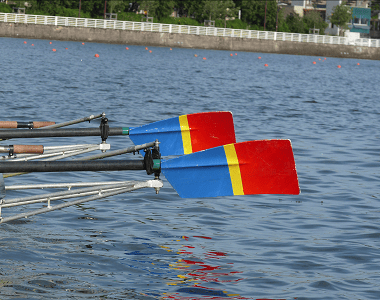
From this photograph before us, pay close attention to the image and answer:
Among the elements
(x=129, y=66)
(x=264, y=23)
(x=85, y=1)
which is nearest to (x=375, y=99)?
(x=129, y=66)

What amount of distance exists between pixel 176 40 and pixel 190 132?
1873 inches

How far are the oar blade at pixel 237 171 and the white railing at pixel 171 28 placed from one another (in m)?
45.0

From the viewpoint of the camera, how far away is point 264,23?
6650 centimetres

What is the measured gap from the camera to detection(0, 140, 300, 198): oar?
5301mm

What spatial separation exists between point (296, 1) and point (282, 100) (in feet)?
279

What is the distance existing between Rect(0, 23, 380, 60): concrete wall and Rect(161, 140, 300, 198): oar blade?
4491 cm

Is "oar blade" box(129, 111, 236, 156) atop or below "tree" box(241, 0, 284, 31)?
below

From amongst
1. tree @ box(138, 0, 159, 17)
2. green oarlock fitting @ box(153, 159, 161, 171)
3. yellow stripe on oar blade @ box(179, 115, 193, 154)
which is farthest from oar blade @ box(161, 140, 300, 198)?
tree @ box(138, 0, 159, 17)

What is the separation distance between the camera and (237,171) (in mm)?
5363

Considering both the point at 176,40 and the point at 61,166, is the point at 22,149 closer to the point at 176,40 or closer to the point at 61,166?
the point at 61,166

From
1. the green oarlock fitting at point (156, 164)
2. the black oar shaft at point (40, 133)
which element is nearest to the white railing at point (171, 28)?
the black oar shaft at point (40, 133)

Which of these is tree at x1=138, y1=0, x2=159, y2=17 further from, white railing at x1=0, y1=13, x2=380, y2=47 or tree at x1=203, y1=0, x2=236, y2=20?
white railing at x1=0, y1=13, x2=380, y2=47

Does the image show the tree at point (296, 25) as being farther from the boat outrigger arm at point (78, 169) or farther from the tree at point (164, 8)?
the boat outrigger arm at point (78, 169)

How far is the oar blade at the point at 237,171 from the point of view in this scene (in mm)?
5301
